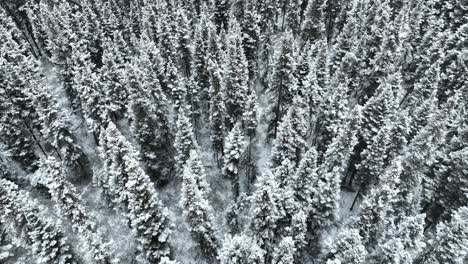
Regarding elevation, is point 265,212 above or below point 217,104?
below

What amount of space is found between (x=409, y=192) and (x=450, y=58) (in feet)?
93.0

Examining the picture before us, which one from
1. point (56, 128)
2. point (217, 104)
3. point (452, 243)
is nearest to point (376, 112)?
point (452, 243)

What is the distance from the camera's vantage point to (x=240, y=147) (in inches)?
1502

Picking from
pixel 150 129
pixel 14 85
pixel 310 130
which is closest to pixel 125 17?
pixel 14 85

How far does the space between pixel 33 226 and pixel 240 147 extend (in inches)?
858

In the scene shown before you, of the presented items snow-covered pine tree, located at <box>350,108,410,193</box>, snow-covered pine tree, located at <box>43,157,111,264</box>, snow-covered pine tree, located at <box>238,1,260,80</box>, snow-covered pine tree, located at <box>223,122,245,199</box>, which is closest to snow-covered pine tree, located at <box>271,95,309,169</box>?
snow-covered pine tree, located at <box>223,122,245,199</box>

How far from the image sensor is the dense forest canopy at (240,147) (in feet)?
103

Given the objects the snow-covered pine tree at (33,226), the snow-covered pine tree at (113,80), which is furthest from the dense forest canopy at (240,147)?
the snow-covered pine tree at (113,80)

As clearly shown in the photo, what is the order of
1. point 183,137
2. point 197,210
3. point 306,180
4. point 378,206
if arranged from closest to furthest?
point 197,210, point 378,206, point 306,180, point 183,137

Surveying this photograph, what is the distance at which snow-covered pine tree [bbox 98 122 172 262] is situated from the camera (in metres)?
29.4

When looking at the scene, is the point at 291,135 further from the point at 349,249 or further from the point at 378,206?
the point at 349,249

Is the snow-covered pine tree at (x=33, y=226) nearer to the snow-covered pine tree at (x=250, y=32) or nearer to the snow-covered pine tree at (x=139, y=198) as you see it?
the snow-covered pine tree at (x=139, y=198)

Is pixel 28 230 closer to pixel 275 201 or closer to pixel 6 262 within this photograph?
pixel 6 262

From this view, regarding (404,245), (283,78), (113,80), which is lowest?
(404,245)
